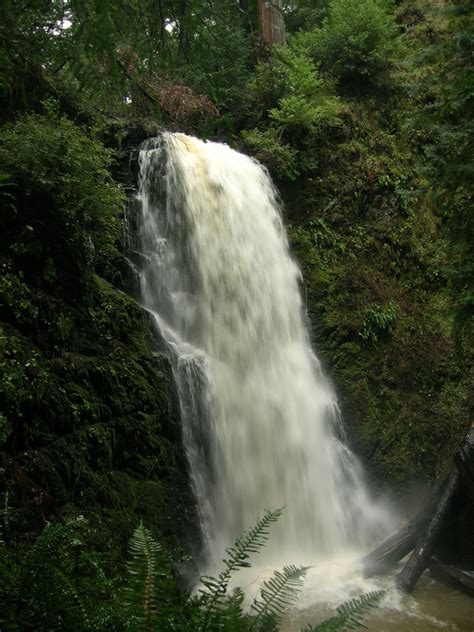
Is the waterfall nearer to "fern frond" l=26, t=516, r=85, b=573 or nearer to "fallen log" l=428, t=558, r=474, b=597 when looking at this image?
"fallen log" l=428, t=558, r=474, b=597

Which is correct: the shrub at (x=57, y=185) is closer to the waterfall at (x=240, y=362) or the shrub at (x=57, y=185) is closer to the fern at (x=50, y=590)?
the waterfall at (x=240, y=362)

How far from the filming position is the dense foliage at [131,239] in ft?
12.4

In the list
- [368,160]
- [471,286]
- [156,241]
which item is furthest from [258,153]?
[471,286]

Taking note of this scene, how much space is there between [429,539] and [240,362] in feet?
11.0

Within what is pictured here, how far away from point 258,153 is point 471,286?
6.01 metres

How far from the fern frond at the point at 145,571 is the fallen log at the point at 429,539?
469 cm

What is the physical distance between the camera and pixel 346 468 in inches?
316

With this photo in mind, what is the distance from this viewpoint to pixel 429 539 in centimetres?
596

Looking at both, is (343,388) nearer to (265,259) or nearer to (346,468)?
(346,468)

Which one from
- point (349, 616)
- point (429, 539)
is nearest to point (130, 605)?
point (349, 616)

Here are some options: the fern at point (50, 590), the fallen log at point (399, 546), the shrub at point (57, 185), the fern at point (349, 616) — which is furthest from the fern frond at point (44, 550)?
the fallen log at point (399, 546)

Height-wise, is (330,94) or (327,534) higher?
(330,94)

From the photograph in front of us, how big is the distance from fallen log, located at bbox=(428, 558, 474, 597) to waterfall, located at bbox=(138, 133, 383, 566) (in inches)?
51.9

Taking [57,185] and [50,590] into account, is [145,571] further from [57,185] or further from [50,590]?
[57,185]
